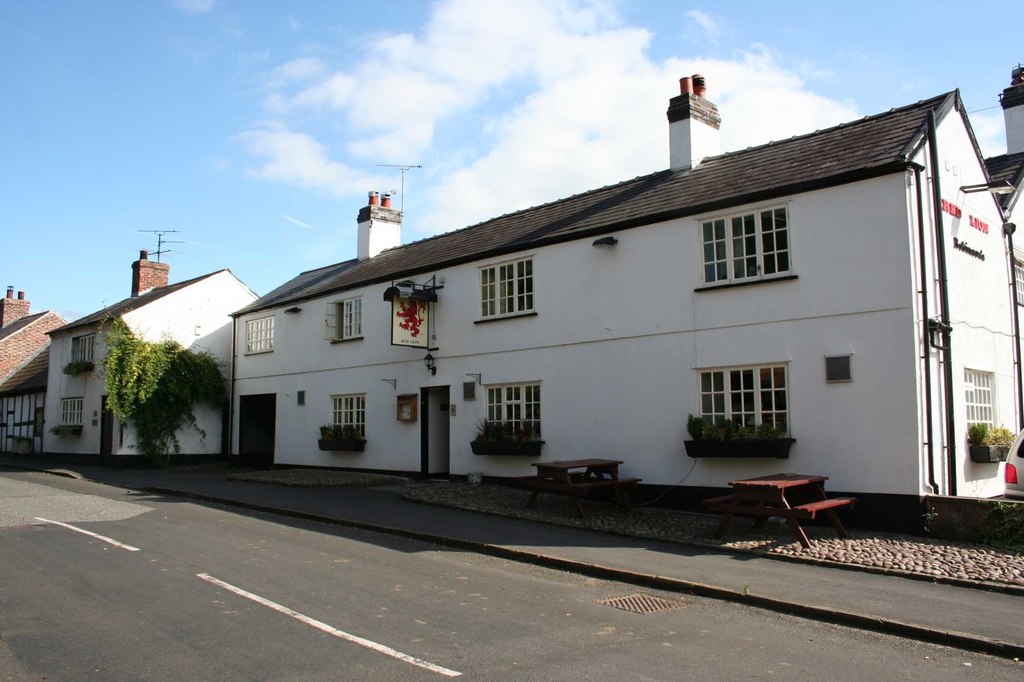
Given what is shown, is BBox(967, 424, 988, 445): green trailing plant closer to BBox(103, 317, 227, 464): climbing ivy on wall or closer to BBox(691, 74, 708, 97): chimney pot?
BBox(691, 74, 708, 97): chimney pot

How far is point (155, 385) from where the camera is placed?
25406mm

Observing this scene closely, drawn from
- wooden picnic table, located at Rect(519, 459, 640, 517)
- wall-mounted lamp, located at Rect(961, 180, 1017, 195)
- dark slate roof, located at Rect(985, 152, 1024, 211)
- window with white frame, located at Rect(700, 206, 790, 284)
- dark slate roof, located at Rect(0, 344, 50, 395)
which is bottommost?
wooden picnic table, located at Rect(519, 459, 640, 517)

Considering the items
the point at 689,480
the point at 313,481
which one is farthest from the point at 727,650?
the point at 313,481

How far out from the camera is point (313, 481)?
18.6 m

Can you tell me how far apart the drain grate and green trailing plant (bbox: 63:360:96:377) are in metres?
25.9

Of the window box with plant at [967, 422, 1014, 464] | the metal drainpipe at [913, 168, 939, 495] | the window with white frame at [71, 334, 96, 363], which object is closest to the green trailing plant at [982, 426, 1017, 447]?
the window box with plant at [967, 422, 1014, 464]

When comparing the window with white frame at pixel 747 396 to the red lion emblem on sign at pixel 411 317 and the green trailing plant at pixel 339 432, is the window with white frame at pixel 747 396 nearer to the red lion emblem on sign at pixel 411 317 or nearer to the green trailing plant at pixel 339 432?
the red lion emblem on sign at pixel 411 317

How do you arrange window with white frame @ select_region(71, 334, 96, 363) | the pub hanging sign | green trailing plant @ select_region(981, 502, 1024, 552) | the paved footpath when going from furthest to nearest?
window with white frame @ select_region(71, 334, 96, 363), the pub hanging sign, green trailing plant @ select_region(981, 502, 1024, 552), the paved footpath

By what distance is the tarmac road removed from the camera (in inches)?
227

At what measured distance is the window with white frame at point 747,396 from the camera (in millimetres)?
12617

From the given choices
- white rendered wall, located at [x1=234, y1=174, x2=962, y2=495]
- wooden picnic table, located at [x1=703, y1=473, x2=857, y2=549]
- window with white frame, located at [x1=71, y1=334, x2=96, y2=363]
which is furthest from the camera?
window with white frame, located at [x1=71, y1=334, x2=96, y2=363]

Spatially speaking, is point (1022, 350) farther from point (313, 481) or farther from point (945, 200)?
point (313, 481)

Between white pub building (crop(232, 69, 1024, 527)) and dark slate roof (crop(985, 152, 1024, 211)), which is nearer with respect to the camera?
white pub building (crop(232, 69, 1024, 527))

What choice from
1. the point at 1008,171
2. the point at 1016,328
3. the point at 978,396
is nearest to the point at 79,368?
the point at 978,396
